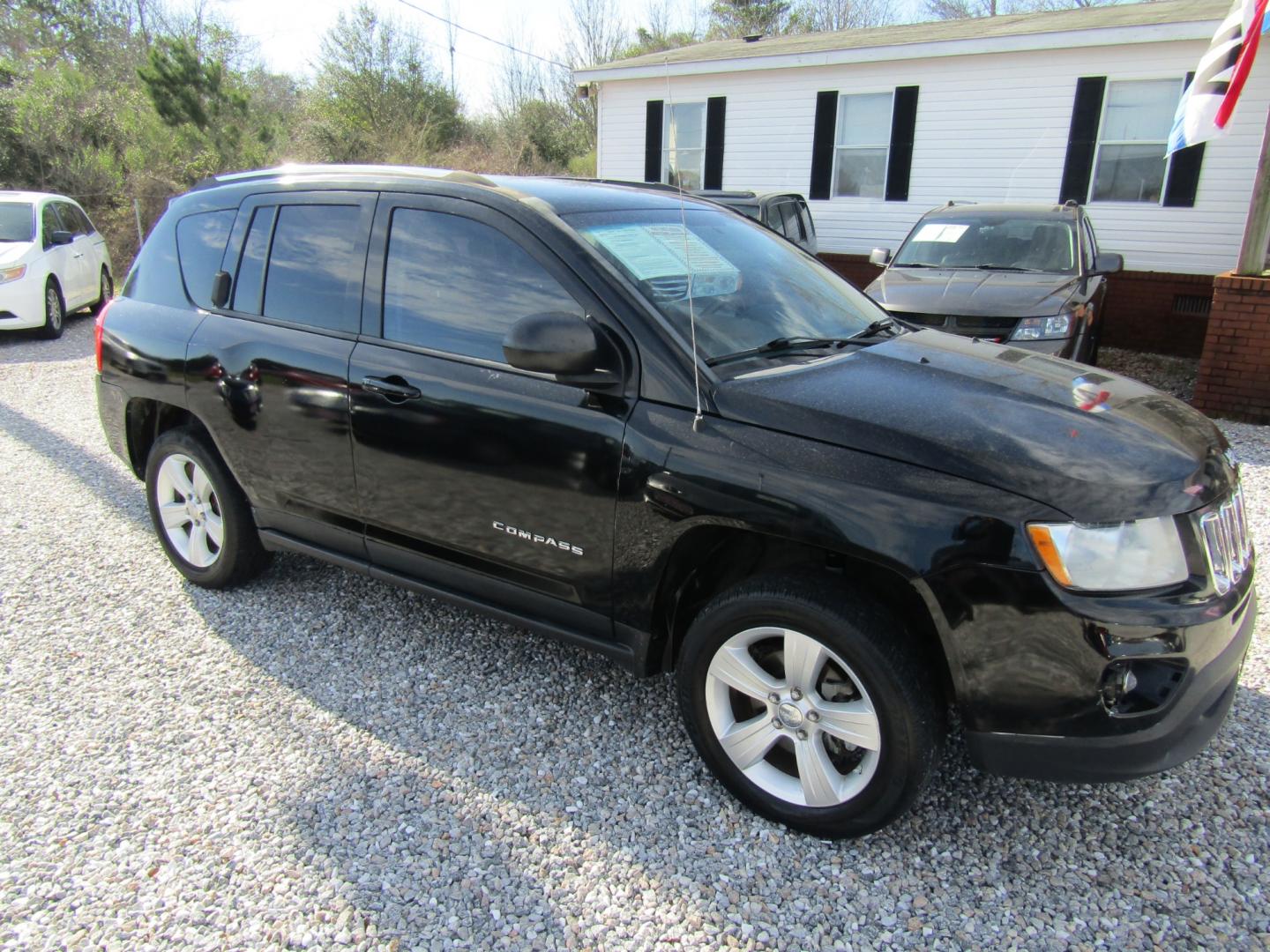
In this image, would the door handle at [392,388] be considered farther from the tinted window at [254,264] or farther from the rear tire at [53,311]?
the rear tire at [53,311]

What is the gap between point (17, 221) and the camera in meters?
11.1

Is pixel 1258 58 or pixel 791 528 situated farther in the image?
pixel 1258 58

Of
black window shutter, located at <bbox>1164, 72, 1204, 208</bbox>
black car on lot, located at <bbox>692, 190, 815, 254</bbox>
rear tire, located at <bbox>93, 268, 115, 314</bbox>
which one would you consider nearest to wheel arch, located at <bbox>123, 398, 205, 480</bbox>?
black car on lot, located at <bbox>692, 190, 815, 254</bbox>

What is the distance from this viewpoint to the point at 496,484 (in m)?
2.91

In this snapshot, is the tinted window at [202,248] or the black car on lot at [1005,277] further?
the black car on lot at [1005,277]

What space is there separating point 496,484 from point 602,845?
3.87 ft

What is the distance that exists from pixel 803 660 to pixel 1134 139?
11.4 metres

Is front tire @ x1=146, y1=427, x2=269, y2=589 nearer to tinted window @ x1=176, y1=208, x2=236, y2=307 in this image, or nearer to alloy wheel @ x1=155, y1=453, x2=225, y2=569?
alloy wheel @ x1=155, y1=453, x2=225, y2=569

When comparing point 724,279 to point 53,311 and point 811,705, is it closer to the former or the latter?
point 811,705

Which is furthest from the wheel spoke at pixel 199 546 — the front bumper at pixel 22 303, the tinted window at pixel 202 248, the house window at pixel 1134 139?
the house window at pixel 1134 139

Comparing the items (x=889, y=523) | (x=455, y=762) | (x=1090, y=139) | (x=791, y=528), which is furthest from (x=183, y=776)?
(x=1090, y=139)

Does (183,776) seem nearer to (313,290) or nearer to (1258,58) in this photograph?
(313,290)

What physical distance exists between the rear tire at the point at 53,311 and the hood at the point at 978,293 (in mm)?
10085

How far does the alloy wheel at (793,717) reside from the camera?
7.93 ft
